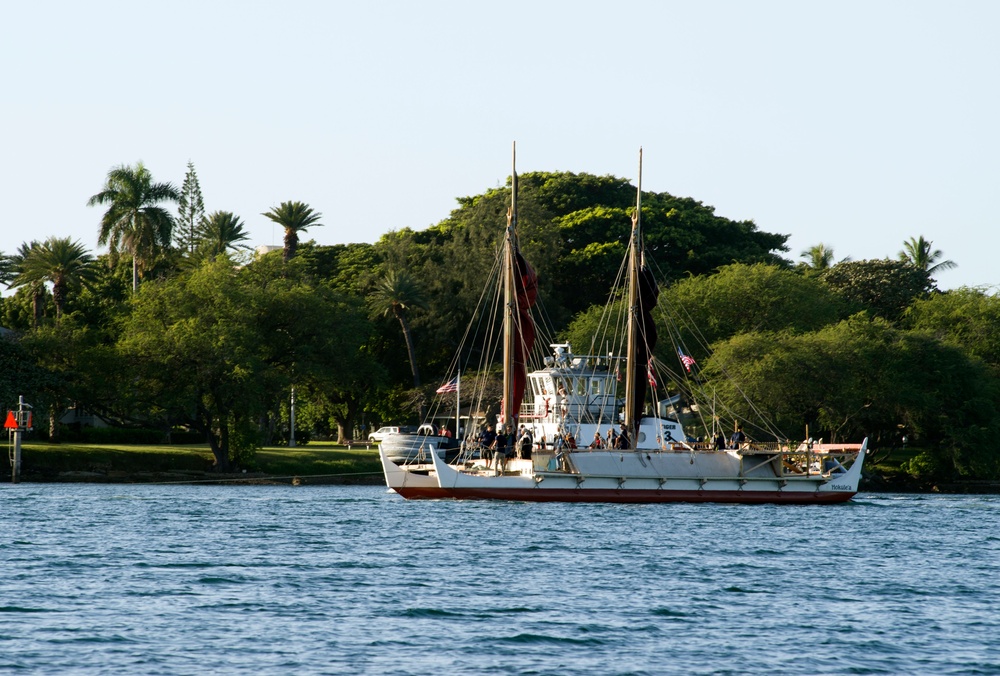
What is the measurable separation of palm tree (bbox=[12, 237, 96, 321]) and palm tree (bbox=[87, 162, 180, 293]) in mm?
7456

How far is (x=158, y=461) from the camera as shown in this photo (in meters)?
73.2

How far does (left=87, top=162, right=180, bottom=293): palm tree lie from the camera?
93.2 metres

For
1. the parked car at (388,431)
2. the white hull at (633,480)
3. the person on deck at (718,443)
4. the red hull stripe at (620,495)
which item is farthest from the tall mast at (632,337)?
the parked car at (388,431)

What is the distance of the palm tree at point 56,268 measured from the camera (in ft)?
275

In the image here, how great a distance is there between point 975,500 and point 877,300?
31845mm

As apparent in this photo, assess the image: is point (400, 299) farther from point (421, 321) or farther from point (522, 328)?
point (522, 328)

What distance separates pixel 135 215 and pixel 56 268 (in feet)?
35.5

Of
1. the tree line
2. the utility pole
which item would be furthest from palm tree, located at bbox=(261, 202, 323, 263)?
the utility pole

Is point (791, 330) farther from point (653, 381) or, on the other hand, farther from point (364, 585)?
point (364, 585)

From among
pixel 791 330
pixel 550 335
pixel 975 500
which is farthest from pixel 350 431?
pixel 975 500

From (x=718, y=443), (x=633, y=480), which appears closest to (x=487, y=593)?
(x=633, y=480)

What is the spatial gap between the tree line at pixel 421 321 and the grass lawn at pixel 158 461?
162cm

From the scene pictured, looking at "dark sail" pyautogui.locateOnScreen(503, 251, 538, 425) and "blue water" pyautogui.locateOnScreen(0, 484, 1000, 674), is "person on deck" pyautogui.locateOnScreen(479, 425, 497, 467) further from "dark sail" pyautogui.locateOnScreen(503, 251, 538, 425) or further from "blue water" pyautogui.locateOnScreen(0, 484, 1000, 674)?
"blue water" pyautogui.locateOnScreen(0, 484, 1000, 674)

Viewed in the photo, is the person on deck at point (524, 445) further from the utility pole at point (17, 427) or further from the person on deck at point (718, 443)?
the utility pole at point (17, 427)
